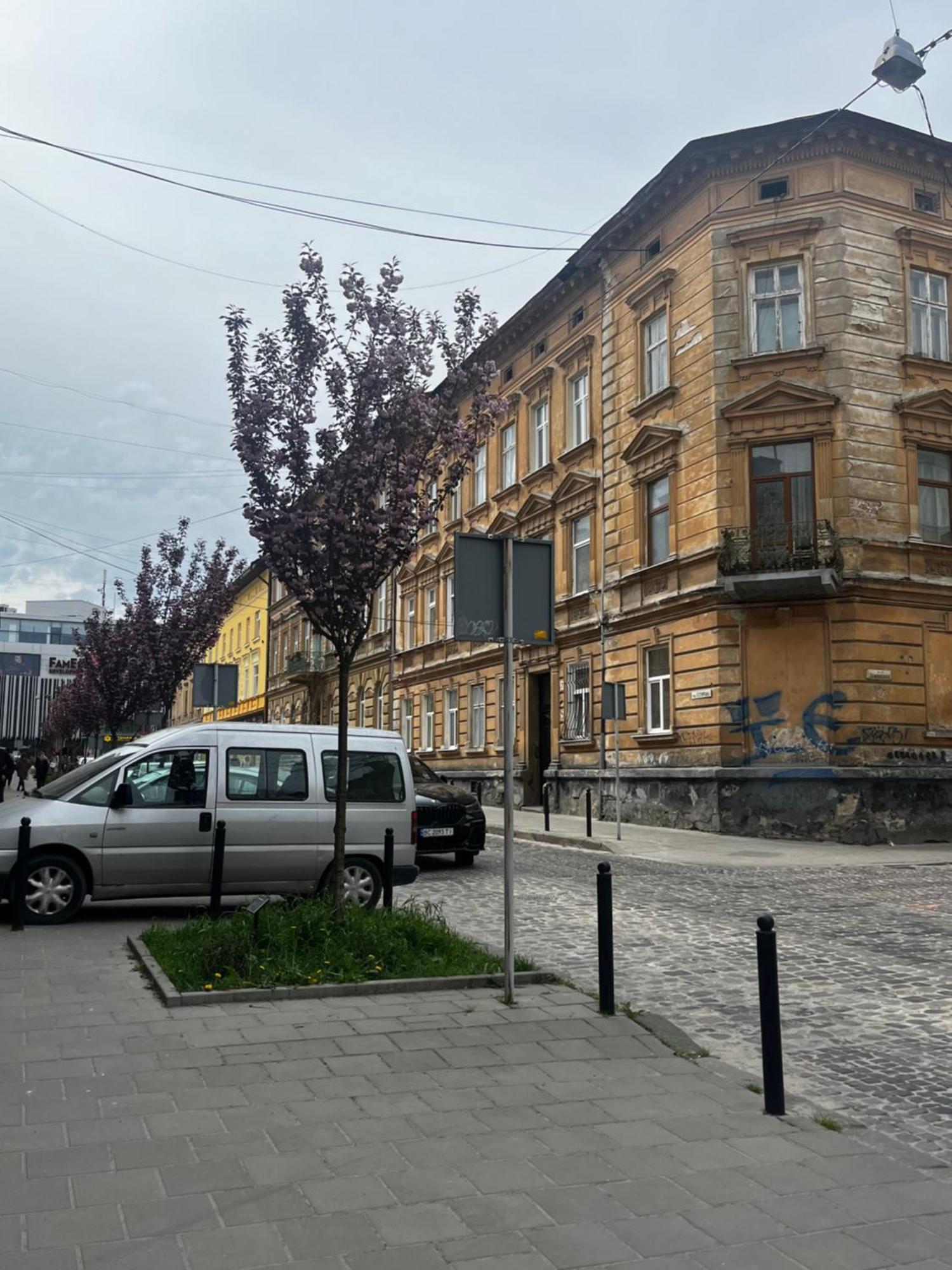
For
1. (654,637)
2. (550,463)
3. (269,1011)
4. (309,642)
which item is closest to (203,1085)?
(269,1011)

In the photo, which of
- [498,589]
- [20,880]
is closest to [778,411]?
[498,589]

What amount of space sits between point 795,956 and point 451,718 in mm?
27860

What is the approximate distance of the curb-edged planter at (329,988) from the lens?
22.8 ft

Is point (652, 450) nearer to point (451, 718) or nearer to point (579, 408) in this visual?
point (579, 408)

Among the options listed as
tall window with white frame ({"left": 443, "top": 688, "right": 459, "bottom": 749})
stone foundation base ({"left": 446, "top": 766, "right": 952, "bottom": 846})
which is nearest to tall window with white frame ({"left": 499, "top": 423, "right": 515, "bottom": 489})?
tall window with white frame ({"left": 443, "top": 688, "right": 459, "bottom": 749})

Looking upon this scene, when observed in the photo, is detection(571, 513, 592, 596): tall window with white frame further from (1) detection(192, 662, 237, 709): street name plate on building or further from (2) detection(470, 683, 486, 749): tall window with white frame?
(1) detection(192, 662, 237, 709): street name plate on building

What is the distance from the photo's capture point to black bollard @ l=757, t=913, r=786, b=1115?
5082mm

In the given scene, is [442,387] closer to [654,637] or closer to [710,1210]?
[710,1210]

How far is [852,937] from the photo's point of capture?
33.9 feet

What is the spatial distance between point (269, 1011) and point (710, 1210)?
349 cm

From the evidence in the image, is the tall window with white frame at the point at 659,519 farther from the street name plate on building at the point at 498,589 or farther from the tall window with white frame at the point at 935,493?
the street name plate on building at the point at 498,589

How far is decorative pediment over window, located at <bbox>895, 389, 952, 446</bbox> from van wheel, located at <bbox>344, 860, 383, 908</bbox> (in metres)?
15.5

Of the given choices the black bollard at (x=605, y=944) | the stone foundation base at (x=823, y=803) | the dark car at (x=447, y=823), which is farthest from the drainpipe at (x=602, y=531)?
the black bollard at (x=605, y=944)

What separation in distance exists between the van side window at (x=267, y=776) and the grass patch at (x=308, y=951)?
94.5 inches
